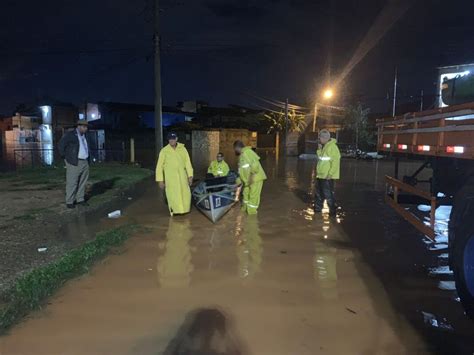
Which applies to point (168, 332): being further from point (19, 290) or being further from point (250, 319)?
point (19, 290)

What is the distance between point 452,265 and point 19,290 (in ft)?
15.2

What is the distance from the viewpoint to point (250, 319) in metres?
4.10

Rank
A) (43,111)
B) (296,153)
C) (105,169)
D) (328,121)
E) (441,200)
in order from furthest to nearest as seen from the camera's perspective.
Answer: (43,111), (328,121), (296,153), (105,169), (441,200)

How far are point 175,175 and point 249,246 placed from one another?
8.38ft

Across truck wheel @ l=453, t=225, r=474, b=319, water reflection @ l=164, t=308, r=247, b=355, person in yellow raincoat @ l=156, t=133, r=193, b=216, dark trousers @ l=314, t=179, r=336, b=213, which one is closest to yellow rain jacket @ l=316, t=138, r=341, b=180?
dark trousers @ l=314, t=179, r=336, b=213

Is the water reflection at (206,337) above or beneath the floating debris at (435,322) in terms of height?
beneath

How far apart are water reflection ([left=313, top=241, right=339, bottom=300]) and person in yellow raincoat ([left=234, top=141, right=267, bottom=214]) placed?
7.29 ft

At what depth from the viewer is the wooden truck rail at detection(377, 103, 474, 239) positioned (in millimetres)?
4598

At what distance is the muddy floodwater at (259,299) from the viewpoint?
365 centimetres

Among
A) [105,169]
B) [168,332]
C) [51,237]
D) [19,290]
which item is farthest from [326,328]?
[105,169]

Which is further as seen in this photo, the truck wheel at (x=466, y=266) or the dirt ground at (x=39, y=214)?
the dirt ground at (x=39, y=214)

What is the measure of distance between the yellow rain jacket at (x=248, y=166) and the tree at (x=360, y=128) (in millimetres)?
26308

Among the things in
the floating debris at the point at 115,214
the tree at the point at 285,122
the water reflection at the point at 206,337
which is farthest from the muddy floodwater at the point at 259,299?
the tree at the point at 285,122

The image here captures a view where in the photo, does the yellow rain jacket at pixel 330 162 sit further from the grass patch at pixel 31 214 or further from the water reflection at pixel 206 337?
the grass patch at pixel 31 214
